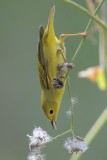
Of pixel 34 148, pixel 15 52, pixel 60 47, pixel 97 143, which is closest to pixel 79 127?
pixel 97 143

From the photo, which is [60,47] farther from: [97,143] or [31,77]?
[31,77]

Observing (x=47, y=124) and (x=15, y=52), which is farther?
(x=15, y=52)

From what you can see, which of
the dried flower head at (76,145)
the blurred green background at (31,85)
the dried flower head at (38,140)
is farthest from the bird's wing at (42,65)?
→ the blurred green background at (31,85)

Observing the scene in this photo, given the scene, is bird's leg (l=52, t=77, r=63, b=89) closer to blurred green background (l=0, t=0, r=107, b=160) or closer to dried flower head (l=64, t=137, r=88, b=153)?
dried flower head (l=64, t=137, r=88, b=153)

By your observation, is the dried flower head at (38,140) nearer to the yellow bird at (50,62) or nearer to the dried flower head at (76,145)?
the dried flower head at (76,145)

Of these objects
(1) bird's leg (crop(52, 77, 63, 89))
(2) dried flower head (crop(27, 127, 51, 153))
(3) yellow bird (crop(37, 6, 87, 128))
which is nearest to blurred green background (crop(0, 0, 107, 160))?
(3) yellow bird (crop(37, 6, 87, 128))
